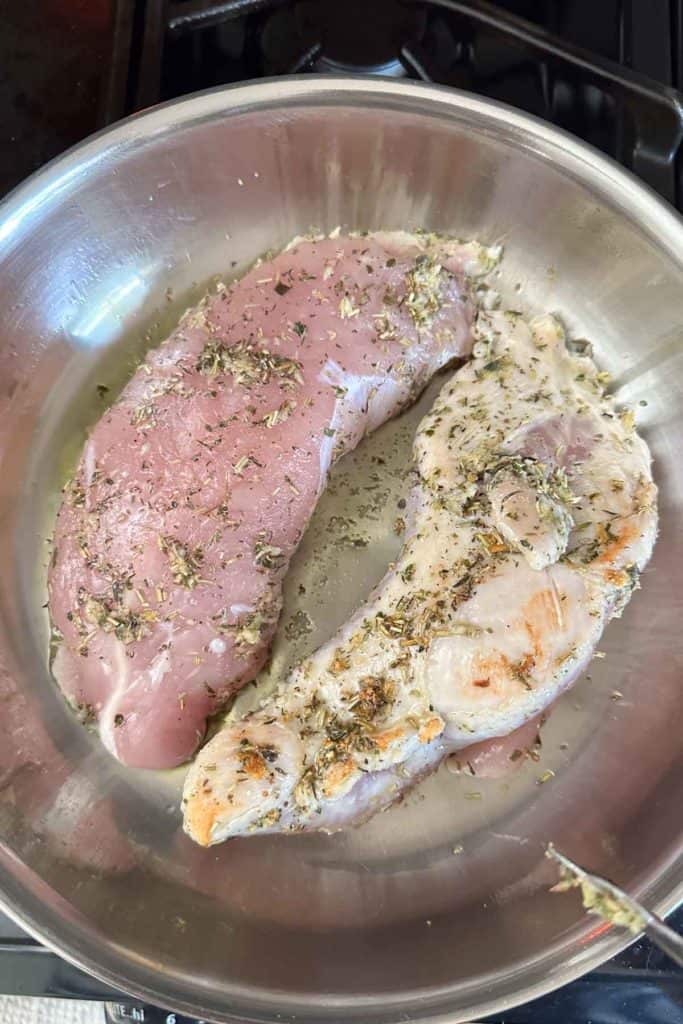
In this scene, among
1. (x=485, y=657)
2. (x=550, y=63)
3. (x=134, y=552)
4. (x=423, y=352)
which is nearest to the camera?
(x=485, y=657)

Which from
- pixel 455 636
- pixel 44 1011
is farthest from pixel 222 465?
pixel 44 1011

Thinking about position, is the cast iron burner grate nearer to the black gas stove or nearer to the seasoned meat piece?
the black gas stove

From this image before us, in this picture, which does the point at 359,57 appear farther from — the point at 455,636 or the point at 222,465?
the point at 455,636

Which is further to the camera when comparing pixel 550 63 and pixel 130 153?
pixel 550 63

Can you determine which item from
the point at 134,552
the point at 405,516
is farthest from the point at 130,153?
the point at 405,516

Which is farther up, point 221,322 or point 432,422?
point 221,322

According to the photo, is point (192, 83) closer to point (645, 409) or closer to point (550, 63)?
point (550, 63)
